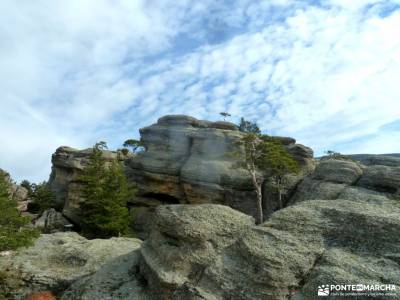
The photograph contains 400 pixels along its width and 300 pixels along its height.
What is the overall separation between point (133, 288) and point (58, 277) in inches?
283

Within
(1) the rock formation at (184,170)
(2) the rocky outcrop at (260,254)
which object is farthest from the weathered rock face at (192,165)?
(2) the rocky outcrop at (260,254)

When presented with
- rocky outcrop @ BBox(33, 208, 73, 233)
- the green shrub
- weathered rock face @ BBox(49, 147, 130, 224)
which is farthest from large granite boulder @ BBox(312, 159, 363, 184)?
the green shrub

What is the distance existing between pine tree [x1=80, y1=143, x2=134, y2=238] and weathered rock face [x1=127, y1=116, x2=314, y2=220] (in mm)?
7566

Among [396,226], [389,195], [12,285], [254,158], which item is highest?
[254,158]

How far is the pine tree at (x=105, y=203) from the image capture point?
4381cm

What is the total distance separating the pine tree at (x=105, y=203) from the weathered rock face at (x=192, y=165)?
7.57 metres

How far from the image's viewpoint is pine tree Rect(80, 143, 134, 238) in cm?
4381

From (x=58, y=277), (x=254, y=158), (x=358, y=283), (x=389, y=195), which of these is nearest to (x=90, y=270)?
(x=58, y=277)

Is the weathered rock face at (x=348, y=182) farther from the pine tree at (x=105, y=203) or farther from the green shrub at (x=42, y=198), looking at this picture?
the green shrub at (x=42, y=198)

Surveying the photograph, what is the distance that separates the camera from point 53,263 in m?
27.8

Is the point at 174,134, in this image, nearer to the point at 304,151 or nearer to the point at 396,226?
the point at 304,151

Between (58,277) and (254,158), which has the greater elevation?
(254,158)

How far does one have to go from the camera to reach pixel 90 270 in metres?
25.9

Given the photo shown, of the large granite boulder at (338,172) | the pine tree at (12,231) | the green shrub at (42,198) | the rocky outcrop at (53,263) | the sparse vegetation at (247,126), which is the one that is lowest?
the rocky outcrop at (53,263)
